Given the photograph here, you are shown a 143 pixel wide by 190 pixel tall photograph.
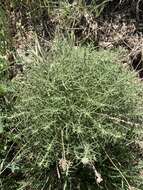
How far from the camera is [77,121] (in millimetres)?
2062

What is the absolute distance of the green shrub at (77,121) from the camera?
2.06 metres

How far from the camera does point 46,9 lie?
2.57m

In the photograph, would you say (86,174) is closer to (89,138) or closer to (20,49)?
(89,138)

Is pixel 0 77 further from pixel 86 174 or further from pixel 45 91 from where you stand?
pixel 86 174

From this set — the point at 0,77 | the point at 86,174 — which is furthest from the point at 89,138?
the point at 0,77

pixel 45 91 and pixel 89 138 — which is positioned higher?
pixel 45 91

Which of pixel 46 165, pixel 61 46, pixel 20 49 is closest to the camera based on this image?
pixel 46 165

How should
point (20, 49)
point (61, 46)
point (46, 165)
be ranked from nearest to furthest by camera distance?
point (46, 165) → point (61, 46) → point (20, 49)

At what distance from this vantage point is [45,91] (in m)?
2.12

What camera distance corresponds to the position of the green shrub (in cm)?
206

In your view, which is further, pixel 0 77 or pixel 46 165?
pixel 0 77

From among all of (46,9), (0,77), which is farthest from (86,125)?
(46,9)

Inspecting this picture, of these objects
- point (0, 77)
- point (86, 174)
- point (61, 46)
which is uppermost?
point (61, 46)

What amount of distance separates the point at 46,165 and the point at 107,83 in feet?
1.43
